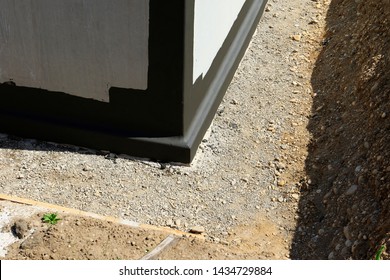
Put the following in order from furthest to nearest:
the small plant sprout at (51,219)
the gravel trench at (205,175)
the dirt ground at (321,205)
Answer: the gravel trench at (205,175) → the small plant sprout at (51,219) → the dirt ground at (321,205)

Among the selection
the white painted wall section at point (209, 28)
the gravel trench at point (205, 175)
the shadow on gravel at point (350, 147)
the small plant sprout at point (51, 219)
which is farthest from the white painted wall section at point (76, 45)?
the shadow on gravel at point (350, 147)

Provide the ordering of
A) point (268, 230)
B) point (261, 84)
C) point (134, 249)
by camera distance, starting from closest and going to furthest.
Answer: point (134, 249) < point (268, 230) < point (261, 84)

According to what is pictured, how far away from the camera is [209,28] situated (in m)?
6.32

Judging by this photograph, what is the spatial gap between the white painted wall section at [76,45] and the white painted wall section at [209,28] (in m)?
0.58

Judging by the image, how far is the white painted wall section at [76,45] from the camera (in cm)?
552

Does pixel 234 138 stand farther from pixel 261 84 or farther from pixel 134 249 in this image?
pixel 134 249

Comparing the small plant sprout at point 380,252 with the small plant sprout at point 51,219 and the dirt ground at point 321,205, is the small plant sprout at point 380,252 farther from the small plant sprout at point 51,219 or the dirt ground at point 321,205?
the small plant sprout at point 51,219

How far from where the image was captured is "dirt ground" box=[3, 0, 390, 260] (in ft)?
17.0

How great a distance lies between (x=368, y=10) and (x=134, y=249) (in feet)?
16.9

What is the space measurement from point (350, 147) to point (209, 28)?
1.95 m

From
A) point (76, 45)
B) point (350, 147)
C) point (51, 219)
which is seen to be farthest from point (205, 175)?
point (76, 45)

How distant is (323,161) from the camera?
6348mm

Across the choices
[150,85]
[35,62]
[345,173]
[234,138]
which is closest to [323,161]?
[345,173]

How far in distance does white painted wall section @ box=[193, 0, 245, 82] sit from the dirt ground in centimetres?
130
